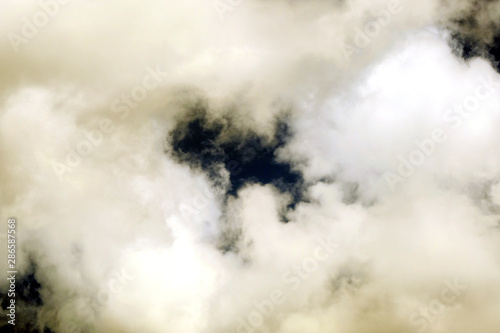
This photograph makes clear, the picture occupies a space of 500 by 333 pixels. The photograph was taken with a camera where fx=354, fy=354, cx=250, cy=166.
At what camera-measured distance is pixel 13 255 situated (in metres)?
50.8

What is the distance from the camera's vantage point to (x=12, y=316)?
5378 centimetres

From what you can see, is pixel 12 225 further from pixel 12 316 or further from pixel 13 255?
pixel 12 316

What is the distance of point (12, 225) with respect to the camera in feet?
169

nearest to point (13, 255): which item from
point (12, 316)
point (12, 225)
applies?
point (12, 225)

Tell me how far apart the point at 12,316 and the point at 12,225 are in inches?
568

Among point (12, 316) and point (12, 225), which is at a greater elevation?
point (12, 225)

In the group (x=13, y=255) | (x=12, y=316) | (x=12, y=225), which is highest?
(x=12, y=225)

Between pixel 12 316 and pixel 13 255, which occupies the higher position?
pixel 13 255

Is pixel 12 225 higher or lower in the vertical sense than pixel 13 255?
higher

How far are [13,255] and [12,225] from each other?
4.30m

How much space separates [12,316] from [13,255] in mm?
10674
